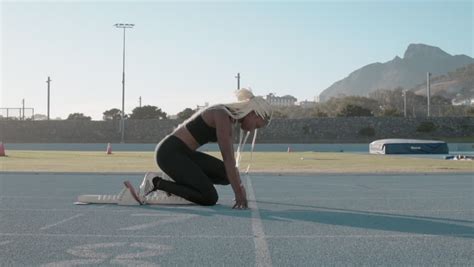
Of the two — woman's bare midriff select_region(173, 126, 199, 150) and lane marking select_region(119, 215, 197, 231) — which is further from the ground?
woman's bare midriff select_region(173, 126, 199, 150)

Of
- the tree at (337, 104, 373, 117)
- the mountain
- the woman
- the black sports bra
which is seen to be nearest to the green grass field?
the woman

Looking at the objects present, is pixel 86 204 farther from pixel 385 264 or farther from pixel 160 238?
pixel 385 264

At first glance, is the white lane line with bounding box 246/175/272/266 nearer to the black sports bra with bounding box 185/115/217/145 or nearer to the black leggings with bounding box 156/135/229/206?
the black leggings with bounding box 156/135/229/206

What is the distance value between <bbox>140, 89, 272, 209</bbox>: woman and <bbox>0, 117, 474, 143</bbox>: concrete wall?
49.7 m

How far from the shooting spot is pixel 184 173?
7000mm

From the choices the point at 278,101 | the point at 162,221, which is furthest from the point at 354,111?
the point at 162,221

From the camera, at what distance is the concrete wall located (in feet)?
190

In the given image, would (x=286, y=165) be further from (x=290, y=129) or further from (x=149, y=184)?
(x=290, y=129)

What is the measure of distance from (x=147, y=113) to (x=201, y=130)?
228 ft

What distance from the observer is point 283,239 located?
17.1 feet

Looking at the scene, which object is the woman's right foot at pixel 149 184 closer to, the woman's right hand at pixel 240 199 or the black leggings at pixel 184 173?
the black leggings at pixel 184 173

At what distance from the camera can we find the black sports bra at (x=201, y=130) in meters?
7.11

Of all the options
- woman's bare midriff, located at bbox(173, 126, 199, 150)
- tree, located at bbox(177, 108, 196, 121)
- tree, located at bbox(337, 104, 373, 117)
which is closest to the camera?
woman's bare midriff, located at bbox(173, 126, 199, 150)

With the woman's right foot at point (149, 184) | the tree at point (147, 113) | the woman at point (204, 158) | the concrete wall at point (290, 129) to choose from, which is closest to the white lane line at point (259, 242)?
the woman at point (204, 158)
